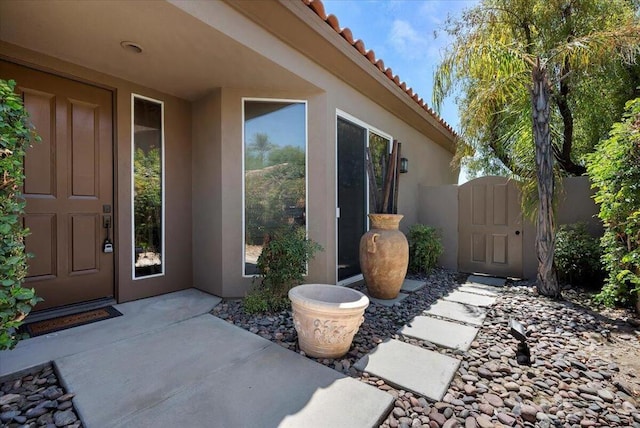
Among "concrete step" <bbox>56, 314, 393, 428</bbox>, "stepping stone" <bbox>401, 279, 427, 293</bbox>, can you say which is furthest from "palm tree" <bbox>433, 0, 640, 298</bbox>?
"concrete step" <bbox>56, 314, 393, 428</bbox>

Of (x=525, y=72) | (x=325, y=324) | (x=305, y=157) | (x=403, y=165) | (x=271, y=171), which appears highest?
(x=525, y=72)

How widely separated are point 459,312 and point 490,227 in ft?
9.34

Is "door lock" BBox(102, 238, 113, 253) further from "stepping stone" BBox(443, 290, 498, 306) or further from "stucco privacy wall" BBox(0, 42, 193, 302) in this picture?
"stepping stone" BBox(443, 290, 498, 306)

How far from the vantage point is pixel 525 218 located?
5410 mm

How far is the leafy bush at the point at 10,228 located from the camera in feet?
5.85

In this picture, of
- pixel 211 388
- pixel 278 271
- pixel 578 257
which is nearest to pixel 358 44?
pixel 278 271

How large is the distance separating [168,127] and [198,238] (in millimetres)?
1641

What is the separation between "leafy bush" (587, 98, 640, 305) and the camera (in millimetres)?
3256

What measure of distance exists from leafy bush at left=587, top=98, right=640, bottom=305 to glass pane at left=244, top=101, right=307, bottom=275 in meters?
3.78

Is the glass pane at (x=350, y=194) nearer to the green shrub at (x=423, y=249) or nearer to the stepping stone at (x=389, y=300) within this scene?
the stepping stone at (x=389, y=300)

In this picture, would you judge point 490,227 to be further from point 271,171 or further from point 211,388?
point 211,388

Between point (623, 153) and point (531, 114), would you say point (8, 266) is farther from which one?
point (531, 114)

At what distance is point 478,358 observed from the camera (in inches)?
103

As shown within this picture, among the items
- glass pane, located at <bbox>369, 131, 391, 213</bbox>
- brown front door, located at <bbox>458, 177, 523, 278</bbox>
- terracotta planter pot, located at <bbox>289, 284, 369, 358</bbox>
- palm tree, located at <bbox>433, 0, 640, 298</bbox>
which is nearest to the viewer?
terracotta planter pot, located at <bbox>289, 284, 369, 358</bbox>
